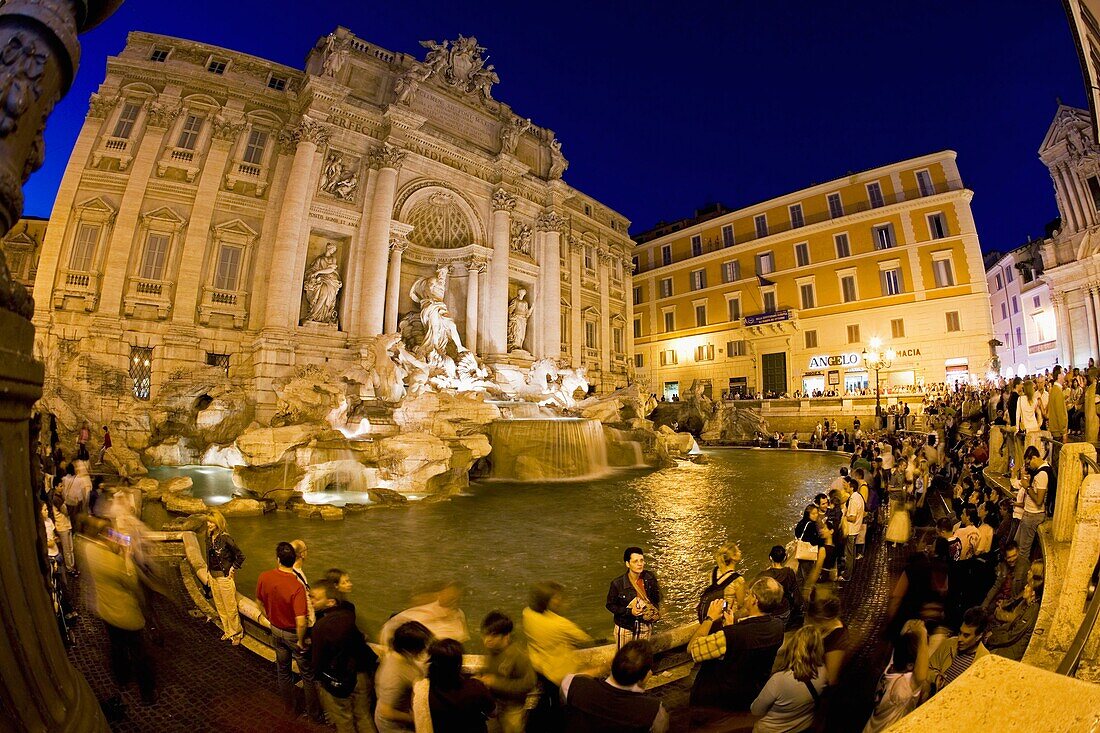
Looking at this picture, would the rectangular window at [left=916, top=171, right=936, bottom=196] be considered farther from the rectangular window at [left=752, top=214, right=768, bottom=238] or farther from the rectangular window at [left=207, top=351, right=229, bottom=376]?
the rectangular window at [left=207, top=351, right=229, bottom=376]

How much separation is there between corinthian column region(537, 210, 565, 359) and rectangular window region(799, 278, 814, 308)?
15.3 metres

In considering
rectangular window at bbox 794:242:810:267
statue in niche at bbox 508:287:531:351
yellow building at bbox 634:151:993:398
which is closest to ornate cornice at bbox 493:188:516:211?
statue in niche at bbox 508:287:531:351

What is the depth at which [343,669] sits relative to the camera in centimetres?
240

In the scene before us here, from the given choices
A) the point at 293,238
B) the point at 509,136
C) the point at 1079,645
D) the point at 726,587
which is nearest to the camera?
the point at 1079,645

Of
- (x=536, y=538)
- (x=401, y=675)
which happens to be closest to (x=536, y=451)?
(x=536, y=538)

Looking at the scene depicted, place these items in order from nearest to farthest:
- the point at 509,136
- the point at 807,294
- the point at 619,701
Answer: the point at 619,701 → the point at 509,136 → the point at 807,294

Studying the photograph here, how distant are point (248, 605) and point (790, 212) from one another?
32305mm

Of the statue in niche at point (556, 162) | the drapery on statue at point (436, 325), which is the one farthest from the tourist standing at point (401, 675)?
the statue in niche at point (556, 162)

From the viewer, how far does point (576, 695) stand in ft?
6.12

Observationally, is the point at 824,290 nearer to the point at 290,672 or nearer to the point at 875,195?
the point at 875,195

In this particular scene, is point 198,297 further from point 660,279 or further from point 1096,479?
point 660,279

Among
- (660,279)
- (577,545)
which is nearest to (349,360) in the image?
(577,545)

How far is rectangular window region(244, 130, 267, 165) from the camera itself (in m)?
16.0

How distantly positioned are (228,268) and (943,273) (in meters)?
31.6
